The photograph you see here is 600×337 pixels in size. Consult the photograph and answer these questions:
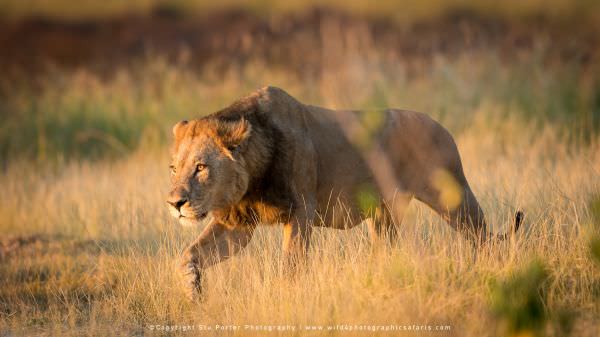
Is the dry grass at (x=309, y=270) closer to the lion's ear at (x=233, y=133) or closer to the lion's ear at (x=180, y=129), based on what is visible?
the lion's ear at (x=233, y=133)

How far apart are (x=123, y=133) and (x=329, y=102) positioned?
3.41 m

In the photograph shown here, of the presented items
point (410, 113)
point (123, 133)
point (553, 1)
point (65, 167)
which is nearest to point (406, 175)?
point (410, 113)

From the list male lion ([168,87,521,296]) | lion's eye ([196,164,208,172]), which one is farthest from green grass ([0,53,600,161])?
lion's eye ([196,164,208,172])

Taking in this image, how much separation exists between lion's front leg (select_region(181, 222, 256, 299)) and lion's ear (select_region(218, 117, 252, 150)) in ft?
2.32

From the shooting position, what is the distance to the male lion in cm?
685

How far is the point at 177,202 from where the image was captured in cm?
651

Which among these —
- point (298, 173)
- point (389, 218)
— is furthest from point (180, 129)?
point (389, 218)

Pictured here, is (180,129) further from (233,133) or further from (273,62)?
(273,62)

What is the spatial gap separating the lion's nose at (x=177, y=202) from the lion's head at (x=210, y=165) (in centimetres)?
6

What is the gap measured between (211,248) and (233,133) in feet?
3.07

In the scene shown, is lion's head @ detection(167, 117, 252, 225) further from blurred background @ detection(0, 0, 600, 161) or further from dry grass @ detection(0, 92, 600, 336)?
blurred background @ detection(0, 0, 600, 161)

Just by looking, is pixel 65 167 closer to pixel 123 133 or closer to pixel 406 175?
pixel 123 133

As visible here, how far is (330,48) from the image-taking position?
22984 millimetres

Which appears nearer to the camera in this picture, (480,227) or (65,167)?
(480,227)
